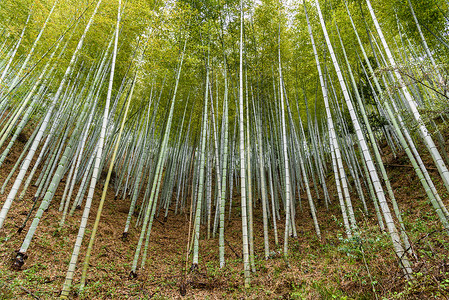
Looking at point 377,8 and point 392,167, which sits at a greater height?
point 377,8

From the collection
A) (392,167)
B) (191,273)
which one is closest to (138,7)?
(191,273)

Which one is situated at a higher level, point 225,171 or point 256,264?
point 225,171

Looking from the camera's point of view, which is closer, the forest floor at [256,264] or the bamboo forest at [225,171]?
the forest floor at [256,264]

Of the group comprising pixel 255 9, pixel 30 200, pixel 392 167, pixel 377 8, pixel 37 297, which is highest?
pixel 255 9

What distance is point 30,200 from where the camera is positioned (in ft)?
14.9

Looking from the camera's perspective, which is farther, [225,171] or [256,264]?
[256,264]

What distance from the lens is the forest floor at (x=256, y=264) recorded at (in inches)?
80.7

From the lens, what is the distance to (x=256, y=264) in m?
3.52

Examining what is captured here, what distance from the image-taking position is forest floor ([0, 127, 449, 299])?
6.72 feet

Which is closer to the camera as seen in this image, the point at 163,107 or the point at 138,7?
the point at 138,7

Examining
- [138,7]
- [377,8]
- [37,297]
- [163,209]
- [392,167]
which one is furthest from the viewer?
[163,209]

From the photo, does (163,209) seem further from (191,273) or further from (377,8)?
(377,8)

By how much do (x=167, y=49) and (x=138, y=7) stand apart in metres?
0.97

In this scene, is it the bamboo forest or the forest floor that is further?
the bamboo forest
